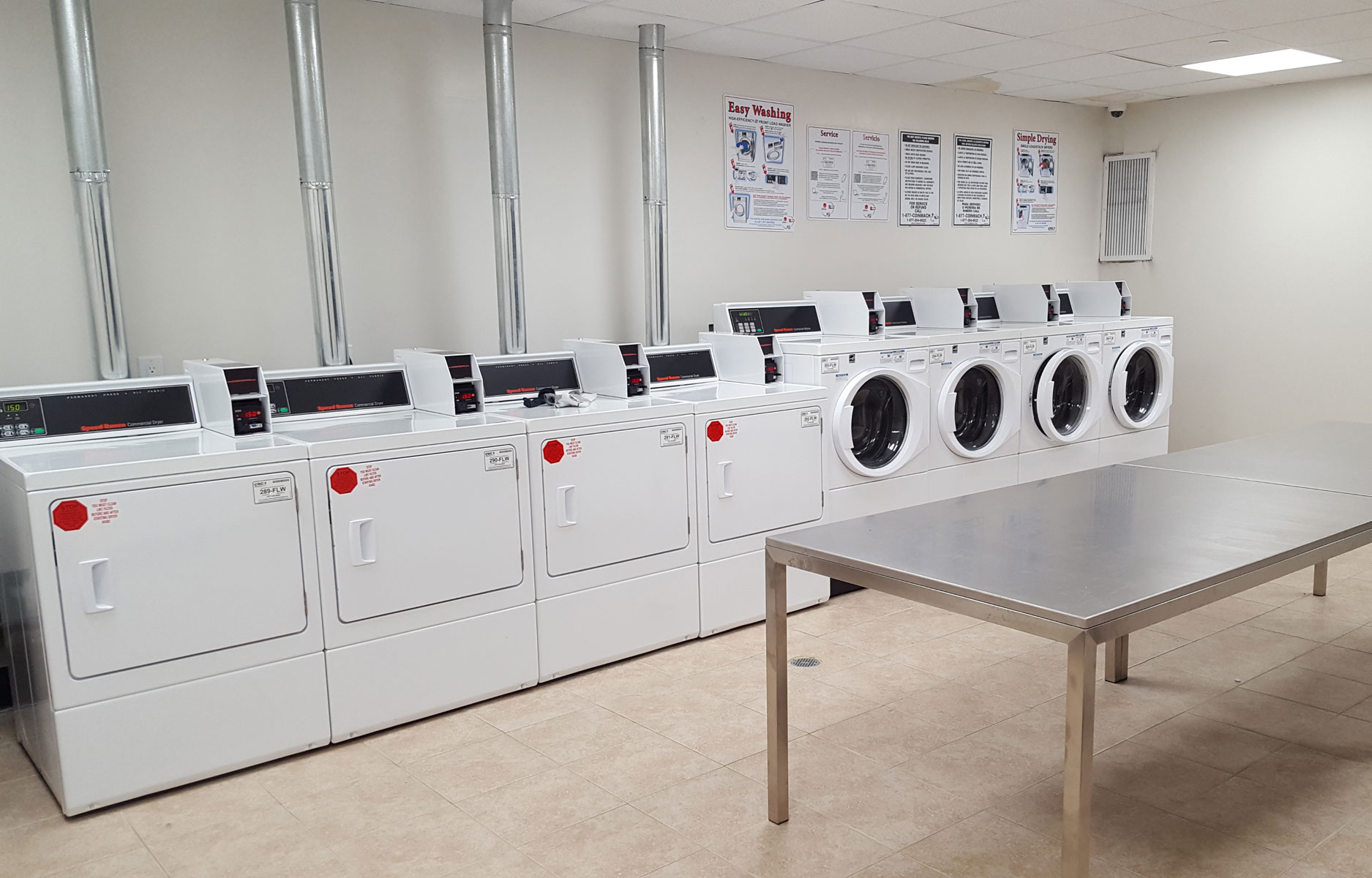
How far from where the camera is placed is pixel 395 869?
2.40 meters

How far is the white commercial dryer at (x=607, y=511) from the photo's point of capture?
3.48 metres

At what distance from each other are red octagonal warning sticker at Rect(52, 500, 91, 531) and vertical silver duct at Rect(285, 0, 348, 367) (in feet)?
4.01

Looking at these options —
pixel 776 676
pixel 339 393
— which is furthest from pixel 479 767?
pixel 339 393

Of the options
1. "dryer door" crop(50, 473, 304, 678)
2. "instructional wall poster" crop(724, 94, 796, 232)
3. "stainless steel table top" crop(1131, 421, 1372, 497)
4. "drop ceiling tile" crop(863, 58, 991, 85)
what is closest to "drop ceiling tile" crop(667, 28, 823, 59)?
"instructional wall poster" crop(724, 94, 796, 232)

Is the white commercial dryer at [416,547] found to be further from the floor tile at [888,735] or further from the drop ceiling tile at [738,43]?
the drop ceiling tile at [738,43]

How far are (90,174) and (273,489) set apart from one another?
1277mm

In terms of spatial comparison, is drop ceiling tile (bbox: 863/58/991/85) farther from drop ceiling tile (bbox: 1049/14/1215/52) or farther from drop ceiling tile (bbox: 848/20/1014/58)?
drop ceiling tile (bbox: 1049/14/1215/52)

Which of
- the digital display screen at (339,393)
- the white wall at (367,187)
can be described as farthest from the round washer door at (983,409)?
the digital display screen at (339,393)

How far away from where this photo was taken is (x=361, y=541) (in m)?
3.07

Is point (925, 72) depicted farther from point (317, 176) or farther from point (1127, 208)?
point (317, 176)

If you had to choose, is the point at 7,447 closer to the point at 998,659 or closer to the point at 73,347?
the point at 73,347

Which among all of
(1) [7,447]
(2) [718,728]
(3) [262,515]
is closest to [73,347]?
(1) [7,447]

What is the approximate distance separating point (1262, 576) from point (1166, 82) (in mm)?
4952

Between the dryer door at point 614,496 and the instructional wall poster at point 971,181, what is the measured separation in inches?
135
